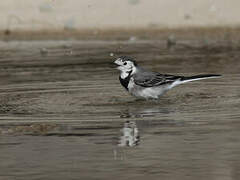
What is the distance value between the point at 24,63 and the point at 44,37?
3.50 metres

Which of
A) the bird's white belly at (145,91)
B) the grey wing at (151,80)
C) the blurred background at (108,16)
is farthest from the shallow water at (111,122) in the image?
the blurred background at (108,16)

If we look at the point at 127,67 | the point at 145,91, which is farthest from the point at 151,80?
the point at 127,67

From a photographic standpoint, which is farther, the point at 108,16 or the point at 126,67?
the point at 108,16

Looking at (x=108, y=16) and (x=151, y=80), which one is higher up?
(x=108, y=16)

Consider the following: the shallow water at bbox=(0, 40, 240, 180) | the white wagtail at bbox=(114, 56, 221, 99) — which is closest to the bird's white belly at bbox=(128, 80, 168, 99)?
the white wagtail at bbox=(114, 56, 221, 99)

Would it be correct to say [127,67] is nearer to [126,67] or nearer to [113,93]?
[126,67]

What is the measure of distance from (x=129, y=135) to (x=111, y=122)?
1001 millimetres

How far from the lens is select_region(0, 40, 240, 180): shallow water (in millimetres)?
8758

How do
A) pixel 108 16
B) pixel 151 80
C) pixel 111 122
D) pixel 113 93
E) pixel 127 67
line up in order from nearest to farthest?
pixel 111 122, pixel 151 80, pixel 127 67, pixel 113 93, pixel 108 16

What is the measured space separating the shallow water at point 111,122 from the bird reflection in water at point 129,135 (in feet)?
0.03

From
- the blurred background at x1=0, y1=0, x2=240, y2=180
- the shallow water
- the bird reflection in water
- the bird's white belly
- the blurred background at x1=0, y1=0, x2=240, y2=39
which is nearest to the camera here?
the shallow water

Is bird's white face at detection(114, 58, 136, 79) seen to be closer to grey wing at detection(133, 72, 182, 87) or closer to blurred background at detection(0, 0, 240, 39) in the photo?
grey wing at detection(133, 72, 182, 87)

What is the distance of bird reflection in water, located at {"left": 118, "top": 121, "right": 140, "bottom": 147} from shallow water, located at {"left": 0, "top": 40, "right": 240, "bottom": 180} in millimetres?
11

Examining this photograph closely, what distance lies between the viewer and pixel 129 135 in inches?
406
